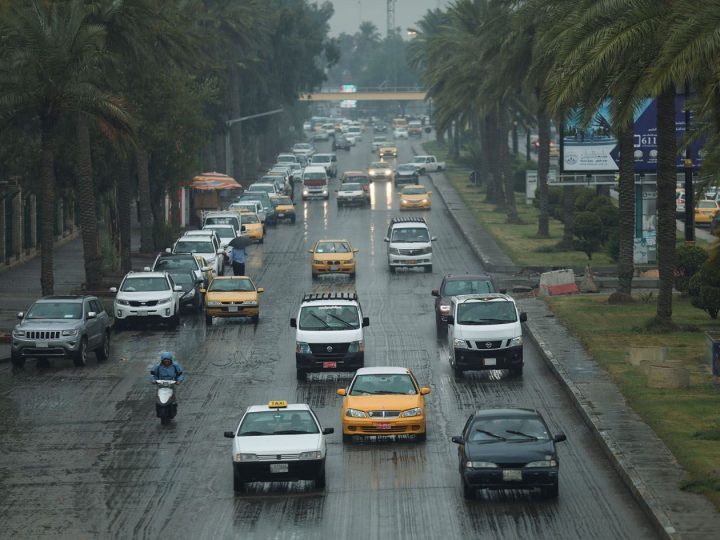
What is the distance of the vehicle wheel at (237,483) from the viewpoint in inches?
923

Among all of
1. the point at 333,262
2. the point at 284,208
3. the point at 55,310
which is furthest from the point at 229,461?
the point at 284,208

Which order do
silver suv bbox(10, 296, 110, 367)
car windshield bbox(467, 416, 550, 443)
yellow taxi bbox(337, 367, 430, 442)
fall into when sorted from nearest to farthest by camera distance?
car windshield bbox(467, 416, 550, 443) < yellow taxi bbox(337, 367, 430, 442) < silver suv bbox(10, 296, 110, 367)

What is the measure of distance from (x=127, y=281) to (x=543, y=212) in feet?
91.0

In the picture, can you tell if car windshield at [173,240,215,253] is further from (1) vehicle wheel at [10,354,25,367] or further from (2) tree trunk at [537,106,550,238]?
(1) vehicle wheel at [10,354,25,367]

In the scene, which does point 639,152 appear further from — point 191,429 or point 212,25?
point 212,25

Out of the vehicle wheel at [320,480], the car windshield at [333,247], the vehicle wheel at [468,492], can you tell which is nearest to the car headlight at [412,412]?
the vehicle wheel at [320,480]

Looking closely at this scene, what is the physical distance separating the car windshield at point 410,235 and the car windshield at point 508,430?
111 feet

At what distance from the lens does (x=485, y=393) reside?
108 feet

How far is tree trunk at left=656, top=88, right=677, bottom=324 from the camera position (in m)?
39.1

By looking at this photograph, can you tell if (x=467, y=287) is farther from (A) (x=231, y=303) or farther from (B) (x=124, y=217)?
(B) (x=124, y=217)

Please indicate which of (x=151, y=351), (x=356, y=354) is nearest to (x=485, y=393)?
(x=356, y=354)

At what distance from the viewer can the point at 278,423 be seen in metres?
24.2

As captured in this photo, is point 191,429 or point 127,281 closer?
point 191,429

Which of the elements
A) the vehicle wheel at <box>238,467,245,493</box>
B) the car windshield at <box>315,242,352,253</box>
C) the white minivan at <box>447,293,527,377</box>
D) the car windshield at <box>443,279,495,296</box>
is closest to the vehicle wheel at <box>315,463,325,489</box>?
the vehicle wheel at <box>238,467,245,493</box>
